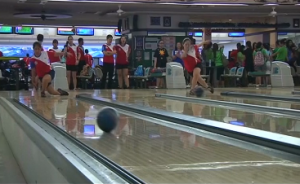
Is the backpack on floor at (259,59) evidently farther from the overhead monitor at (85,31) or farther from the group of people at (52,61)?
the overhead monitor at (85,31)

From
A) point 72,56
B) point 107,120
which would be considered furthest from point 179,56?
point 107,120

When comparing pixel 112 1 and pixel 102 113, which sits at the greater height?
pixel 112 1

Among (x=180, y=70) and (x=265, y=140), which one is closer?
(x=265, y=140)

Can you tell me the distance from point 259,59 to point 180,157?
12779mm

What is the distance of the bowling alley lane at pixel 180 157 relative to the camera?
1.98 metres

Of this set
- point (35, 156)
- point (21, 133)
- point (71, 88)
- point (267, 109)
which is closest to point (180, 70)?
point (71, 88)

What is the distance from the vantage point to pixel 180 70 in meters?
13.3

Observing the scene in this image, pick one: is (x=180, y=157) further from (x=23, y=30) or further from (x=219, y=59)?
(x=23, y=30)

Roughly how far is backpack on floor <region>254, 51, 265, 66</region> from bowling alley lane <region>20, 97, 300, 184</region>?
11601 millimetres

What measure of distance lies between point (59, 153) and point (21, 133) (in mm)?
1721

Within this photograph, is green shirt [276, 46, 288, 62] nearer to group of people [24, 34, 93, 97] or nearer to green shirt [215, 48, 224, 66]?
green shirt [215, 48, 224, 66]

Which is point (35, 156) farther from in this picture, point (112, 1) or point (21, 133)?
point (112, 1)

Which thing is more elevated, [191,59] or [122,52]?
[122,52]

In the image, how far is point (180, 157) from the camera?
244 centimetres
